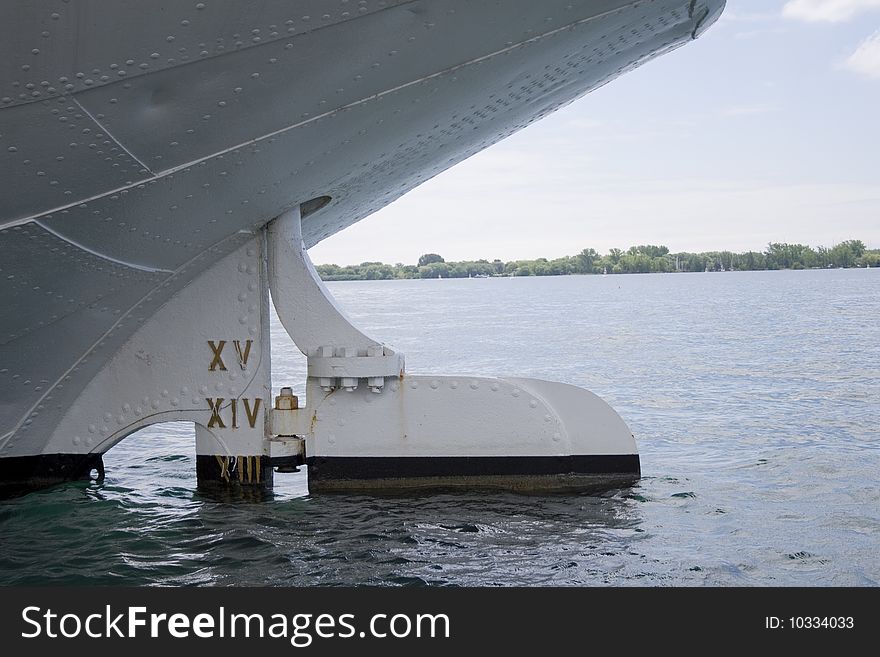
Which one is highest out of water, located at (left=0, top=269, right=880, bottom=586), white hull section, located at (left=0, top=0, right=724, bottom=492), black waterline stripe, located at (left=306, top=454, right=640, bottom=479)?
white hull section, located at (left=0, top=0, right=724, bottom=492)

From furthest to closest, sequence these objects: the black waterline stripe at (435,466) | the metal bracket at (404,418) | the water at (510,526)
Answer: the black waterline stripe at (435,466)
the metal bracket at (404,418)
the water at (510,526)

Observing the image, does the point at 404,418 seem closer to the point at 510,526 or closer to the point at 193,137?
the point at 510,526

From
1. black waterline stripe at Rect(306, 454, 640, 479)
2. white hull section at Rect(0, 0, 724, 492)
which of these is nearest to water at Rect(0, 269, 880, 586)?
black waterline stripe at Rect(306, 454, 640, 479)

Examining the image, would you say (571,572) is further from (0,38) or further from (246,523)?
(0,38)

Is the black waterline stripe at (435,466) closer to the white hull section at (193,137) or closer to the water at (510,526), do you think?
the water at (510,526)

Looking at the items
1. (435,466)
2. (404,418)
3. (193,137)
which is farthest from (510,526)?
(193,137)

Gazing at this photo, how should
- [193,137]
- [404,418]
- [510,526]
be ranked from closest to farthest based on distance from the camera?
[193,137], [510,526], [404,418]

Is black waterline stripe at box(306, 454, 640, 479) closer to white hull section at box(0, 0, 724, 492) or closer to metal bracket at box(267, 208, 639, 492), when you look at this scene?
metal bracket at box(267, 208, 639, 492)

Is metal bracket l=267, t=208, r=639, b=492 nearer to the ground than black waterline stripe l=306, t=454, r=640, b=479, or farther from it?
farther from it

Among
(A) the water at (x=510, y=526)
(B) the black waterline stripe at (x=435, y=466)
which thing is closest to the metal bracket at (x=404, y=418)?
(B) the black waterline stripe at (x=435, y=466)

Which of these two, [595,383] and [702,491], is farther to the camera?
[595,383]

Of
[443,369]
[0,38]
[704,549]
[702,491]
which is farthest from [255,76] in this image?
[443,369]

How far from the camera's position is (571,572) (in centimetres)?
582

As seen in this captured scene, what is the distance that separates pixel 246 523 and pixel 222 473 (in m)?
0.62
